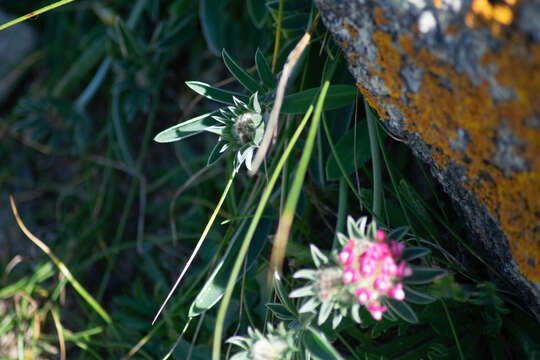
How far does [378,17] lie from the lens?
1.05 m

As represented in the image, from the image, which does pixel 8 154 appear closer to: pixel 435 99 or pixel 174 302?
pixel 174 302

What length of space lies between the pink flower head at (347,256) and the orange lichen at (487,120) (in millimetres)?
314

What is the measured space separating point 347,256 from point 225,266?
20.5 inches

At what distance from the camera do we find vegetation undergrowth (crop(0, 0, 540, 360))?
1.18 meters

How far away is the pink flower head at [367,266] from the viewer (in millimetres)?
994

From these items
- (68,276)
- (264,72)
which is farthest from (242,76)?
(68,276)

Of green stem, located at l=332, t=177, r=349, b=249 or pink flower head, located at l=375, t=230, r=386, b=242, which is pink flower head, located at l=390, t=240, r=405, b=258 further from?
green stem, located at l=332, t=177, r=349, b=249

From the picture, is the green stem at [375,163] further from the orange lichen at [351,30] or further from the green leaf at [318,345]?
the green leaf at [318,345]

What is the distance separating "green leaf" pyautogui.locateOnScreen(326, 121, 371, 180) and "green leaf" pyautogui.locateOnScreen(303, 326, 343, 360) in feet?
1.74

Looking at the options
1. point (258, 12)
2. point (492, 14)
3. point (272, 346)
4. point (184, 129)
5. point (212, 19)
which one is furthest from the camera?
point (212, 19)

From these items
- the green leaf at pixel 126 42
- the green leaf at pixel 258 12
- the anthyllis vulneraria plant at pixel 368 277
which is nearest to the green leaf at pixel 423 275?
the anthyllis vulneraria plant at pixel 368 277

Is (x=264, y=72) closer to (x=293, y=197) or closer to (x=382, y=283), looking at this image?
(x=293, y=197)

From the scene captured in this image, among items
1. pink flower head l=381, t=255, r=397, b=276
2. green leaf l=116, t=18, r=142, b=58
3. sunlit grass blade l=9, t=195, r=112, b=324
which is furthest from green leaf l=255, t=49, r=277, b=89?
sunlit grass blade l=9, t=195, r=112, b=324

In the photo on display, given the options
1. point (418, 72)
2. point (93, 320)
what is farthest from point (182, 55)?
point (418, 72)
